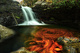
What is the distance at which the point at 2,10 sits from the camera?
1074 cm

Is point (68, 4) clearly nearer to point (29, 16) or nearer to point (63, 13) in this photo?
point (63, 13)

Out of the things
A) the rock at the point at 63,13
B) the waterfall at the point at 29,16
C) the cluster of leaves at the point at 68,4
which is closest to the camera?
the cluster of leaves at the point at 68,4

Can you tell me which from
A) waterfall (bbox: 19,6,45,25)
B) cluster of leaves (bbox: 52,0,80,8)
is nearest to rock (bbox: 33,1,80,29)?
cluster of leaves (bbox: 52,0,80,8)

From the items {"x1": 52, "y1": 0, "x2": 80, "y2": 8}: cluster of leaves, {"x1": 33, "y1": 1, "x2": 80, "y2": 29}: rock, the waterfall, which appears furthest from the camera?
the waterfall

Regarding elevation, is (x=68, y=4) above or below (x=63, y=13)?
above

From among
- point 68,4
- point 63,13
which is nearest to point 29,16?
point 63,13

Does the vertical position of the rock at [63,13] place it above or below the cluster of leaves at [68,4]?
below

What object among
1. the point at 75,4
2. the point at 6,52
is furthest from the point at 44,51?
the point at 75,4

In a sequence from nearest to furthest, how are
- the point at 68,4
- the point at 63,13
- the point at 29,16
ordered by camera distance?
the point at 68,4, the point at 63,13, the point at 29,16

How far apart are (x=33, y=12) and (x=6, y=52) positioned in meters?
12.6

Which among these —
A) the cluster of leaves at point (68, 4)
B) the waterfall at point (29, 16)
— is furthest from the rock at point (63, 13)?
the waterfall at point (29, 16)

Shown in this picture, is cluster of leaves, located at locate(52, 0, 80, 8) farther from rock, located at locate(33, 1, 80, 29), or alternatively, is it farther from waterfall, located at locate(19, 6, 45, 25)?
waterfall, located at locate(19, 6, 45, 25)

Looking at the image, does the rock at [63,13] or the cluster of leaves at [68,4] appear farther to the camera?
the rock at [63,13]

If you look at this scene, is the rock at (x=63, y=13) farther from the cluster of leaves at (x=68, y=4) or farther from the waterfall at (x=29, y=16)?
the waterfall at (x=29, y=16)
